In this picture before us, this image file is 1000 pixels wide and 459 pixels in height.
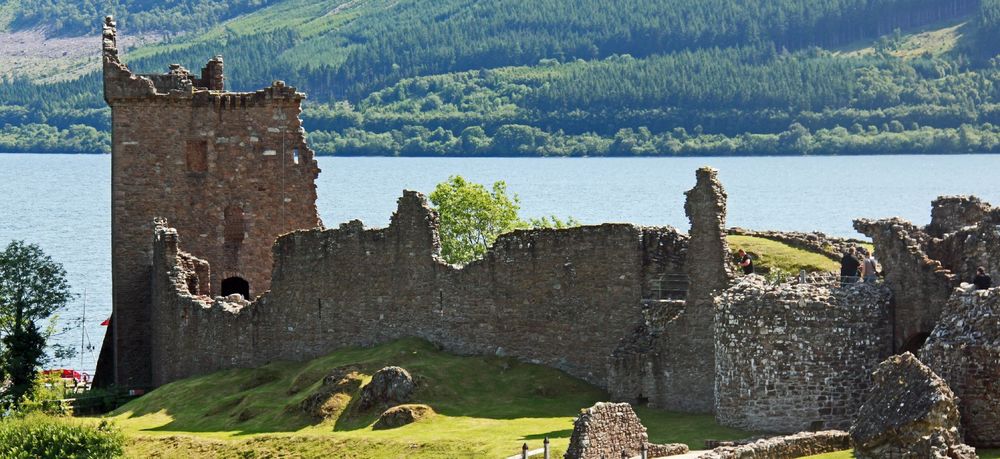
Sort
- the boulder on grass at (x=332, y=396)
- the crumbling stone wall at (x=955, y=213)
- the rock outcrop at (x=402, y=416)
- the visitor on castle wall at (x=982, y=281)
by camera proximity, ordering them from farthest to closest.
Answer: the boulder on grass at (x=332, y=396)
the crumbling stone wall at (x=955, y=213)
the rock outcrop at (x=402, y=416)
the visitor on castle wall at (x=982, y=281)

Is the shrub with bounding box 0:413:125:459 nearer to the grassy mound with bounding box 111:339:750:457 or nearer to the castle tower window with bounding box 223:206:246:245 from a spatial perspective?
the grassy mound with bounding box 111:339:750:457

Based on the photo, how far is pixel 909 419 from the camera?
130 ft

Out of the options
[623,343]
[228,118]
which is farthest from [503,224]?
[623,343]

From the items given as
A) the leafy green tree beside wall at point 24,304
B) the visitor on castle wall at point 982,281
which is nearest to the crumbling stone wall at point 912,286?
the visitor on castle wall at point 982,281

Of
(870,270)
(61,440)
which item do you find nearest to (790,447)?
(870,270)

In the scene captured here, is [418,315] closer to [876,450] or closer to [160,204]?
[160,204]

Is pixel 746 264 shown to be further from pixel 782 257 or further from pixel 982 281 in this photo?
pixel 982 281

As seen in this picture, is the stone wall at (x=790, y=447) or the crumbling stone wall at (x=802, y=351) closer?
the stone wall at (x=790, y=447)

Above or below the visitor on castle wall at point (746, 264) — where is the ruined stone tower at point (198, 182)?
above

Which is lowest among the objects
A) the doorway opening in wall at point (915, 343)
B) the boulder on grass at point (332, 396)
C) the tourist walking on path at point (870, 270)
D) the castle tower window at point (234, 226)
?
the boulder on grass at point (332, 396)

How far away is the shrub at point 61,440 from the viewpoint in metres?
56.7

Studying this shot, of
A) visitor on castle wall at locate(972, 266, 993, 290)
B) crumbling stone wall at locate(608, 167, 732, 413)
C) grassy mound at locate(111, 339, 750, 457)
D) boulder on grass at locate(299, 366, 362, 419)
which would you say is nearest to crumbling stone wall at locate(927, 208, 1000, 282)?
visitor on castle wall at locate(972, 266, 993, 290)

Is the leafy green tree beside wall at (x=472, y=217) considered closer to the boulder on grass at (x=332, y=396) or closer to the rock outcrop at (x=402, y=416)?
the boulder on grass at (x=332, y=396)

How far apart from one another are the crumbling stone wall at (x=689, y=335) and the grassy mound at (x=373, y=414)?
659 millimetres
